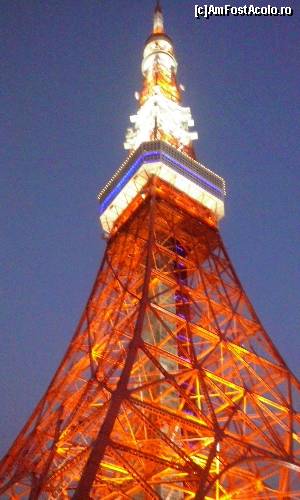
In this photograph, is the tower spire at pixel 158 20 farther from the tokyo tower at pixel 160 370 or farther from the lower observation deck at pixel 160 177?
the lower observation deck at pixel 160 177

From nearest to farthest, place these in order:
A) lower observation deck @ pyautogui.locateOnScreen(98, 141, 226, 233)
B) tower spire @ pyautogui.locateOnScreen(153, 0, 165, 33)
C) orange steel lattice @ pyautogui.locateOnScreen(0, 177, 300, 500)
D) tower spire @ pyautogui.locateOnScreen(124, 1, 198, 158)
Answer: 1. orange steel lattice @ pyautogui.locateOnScreen(0, 177, 300, 500)
2. lower observation deck @ pyautogui.locateOnScreen(98, 141, 226, 233)
3. tower spire @ pyautogui.locateOnScreen(124, 1, 198, 158)
4. tower spire @ pyautogui.locateOnScreen(153, 0, 165, 33)

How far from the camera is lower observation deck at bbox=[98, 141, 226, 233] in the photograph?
19.6 metres

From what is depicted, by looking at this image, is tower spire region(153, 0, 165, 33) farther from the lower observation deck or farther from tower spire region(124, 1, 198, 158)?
the lower observation deck

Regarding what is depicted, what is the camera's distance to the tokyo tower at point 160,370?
11.5m

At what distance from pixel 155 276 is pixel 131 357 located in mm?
5112

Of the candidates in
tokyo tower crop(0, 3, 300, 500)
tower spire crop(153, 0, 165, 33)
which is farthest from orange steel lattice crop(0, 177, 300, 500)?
tower spire crop(153, 0, 165, 33)

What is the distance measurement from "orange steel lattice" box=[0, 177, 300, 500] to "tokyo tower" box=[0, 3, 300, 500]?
38mm

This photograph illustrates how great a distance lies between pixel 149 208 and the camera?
1856 centimetres

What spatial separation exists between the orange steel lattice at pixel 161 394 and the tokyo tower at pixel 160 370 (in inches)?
1.5

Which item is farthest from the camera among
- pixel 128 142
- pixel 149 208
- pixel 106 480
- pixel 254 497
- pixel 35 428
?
pixel 128 142

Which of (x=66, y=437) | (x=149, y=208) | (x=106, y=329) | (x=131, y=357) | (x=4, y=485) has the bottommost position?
(x=4, y=485)

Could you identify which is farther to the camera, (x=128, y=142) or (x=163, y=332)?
(x=128, y=142)

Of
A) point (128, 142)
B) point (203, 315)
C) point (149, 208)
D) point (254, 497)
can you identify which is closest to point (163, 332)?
point (203, 315)

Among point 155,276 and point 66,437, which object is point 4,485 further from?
point 155,276
